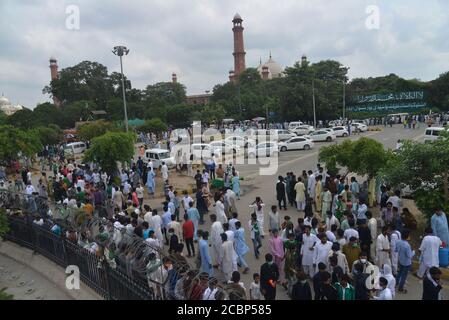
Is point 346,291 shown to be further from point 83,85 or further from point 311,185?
point 83,85

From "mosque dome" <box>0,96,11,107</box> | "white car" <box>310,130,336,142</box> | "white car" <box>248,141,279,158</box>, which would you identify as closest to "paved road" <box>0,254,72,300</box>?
"white car" <box>248,141,279,158</box>

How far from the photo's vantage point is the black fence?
6273 mm

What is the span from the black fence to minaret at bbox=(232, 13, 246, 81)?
249 feet

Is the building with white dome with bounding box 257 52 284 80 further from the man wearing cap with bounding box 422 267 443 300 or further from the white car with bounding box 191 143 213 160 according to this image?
the man wearing cap with bounding box 422 267 443 300

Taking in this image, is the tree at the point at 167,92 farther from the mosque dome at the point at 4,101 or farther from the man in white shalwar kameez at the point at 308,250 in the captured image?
the man in white shalwar kameez at the point at 308,250

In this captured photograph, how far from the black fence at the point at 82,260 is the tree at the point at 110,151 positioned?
6802mm

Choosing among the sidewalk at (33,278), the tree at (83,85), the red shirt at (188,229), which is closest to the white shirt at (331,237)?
the red shirt at (188,229)

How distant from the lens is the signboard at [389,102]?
49906 millimetres

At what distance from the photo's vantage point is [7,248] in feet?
34.0

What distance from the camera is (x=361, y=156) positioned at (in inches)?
487

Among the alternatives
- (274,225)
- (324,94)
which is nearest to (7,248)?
(274,225)

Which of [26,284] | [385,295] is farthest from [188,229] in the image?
[385,295]

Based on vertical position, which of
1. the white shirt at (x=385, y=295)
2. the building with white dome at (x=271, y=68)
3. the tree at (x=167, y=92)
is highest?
the building with white dome at (x=271, y=68)
